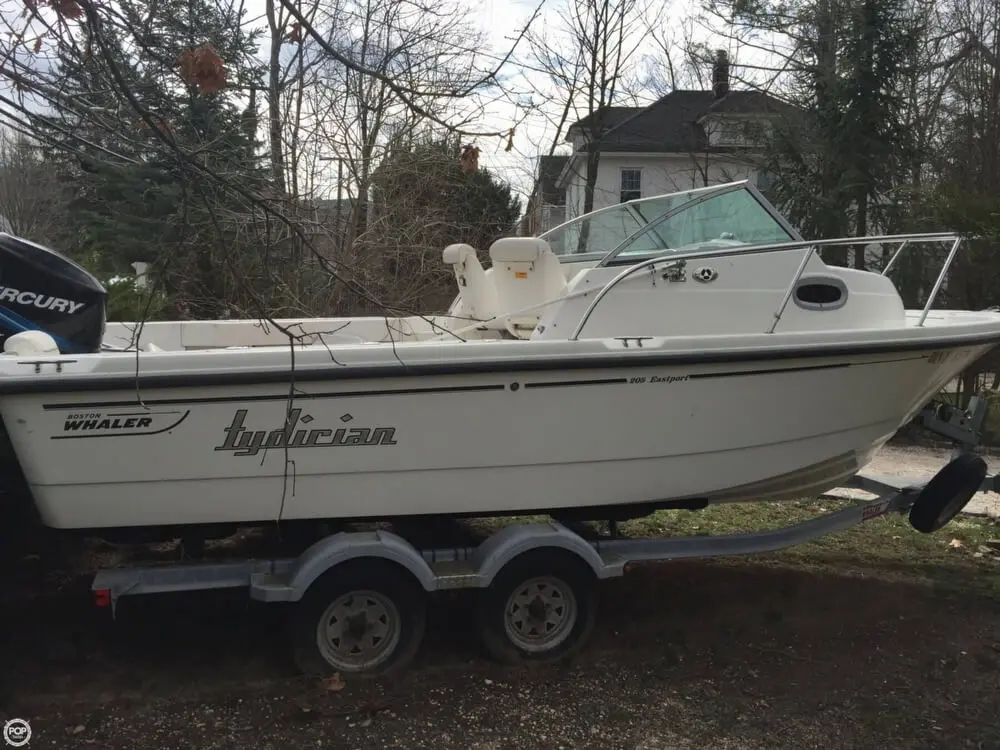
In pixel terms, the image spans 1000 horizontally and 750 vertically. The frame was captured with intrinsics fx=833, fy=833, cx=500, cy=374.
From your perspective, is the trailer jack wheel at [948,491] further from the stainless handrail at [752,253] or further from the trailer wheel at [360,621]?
the trailer wheel at [360,621]

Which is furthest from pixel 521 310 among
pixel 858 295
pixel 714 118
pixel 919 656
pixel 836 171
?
pixel 714 118

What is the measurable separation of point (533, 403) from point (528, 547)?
63 centimetres

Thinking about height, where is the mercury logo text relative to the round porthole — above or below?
below

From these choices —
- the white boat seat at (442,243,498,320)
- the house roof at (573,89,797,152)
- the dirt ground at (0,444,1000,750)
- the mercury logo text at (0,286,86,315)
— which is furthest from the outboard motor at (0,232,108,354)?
the house roof at (573,89,797,152)

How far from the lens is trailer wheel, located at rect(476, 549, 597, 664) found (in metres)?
3.65

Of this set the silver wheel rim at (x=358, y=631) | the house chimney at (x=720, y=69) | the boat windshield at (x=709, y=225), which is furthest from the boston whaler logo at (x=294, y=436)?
the house chimney at (x=720, y=69)

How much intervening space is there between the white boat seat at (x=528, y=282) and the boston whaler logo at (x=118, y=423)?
1.94 metres

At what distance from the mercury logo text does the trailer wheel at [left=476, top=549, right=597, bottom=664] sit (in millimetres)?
2206

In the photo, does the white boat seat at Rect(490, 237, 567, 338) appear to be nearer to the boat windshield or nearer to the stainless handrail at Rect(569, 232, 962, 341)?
the boat windshield

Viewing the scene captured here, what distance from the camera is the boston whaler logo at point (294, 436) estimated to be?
333 cm

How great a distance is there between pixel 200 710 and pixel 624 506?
2032 millimetres

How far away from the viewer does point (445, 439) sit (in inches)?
137

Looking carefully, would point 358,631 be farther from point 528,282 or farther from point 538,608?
point 528,282

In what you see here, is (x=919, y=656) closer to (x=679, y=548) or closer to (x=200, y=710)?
(x=679, y=548)
